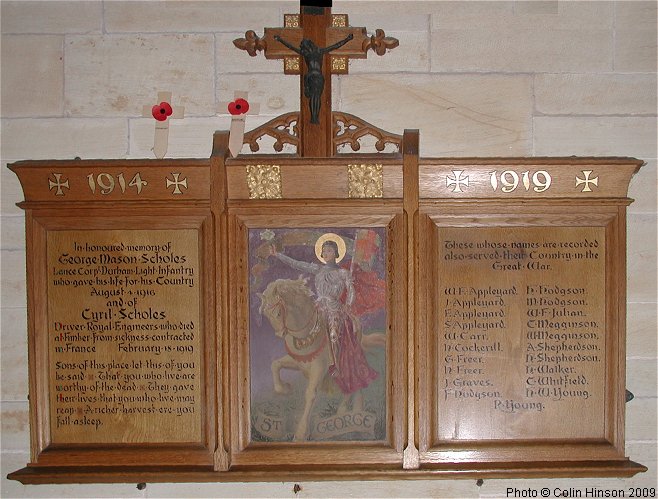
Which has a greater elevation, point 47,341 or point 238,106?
point 238,106

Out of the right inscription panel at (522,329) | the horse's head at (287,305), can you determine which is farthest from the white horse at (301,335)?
the right inscription panel at (522,329)

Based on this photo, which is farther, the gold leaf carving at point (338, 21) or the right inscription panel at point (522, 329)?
the gold leaf carving at point (338, 21)

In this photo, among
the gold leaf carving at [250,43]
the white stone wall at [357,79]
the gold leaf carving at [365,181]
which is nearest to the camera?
the gold leaf carving at [365,181]

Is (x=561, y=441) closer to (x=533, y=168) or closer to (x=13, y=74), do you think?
(x=533, y=168)

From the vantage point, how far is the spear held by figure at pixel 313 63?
10.3 feet

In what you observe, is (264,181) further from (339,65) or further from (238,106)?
(339,65)

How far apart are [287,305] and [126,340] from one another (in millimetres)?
Result: 746

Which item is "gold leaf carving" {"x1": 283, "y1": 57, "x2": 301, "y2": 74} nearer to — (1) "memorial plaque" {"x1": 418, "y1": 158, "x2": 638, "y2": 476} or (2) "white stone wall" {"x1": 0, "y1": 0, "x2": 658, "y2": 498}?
(2) "white stone wall" {"x1": 0, "y1": 0, "x2": 658, "y2": 498}

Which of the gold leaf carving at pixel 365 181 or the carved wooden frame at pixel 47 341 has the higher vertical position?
the gold leaf carving at pixel 365 181

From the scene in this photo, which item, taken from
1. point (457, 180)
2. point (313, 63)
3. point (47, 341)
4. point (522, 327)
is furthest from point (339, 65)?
point (47, 341)

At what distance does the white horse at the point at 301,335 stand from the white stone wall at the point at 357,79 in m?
0.89

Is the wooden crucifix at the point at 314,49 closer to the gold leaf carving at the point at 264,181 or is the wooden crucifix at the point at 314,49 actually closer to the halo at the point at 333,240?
the gold leaf carving at the point at 264,181

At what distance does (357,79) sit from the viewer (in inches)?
135

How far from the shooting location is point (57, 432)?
→ 3.11 meters
